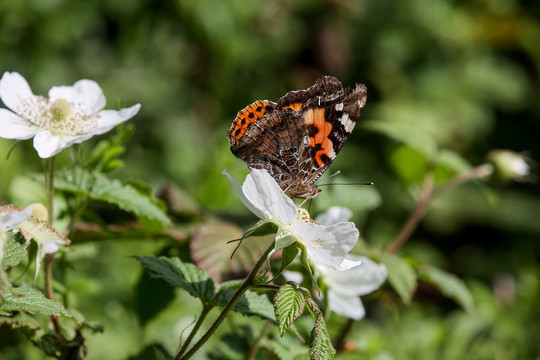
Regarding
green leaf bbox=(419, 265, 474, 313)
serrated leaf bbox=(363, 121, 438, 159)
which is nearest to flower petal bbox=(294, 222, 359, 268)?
green leaf bbox=(419, 265, 474, 313)

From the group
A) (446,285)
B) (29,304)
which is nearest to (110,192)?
(29,304)

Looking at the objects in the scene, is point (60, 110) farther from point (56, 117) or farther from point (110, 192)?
point (110, 192)

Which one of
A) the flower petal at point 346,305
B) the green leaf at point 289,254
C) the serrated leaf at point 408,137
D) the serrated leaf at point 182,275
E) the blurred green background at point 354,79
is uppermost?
the green leaf at point 289,254

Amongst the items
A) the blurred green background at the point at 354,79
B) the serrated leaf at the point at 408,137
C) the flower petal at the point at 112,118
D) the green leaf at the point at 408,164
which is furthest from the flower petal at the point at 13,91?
the blurred green background at the point at 354,79

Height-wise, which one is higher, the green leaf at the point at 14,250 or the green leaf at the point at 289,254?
the green leaf at the point at 14,250

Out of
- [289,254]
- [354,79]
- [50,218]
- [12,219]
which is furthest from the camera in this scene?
[354,79]

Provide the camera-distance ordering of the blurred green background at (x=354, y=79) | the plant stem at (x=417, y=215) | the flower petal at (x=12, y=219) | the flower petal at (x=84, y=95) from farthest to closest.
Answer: the blurred green background at (x=354, y=79)
the plant stem at (x=417, y=215)
the flower petal at (x=84, y=95)
the flower petal at (x=12, y=219)

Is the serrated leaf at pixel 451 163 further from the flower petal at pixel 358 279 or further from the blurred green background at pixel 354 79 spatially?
the blurred green background at pixel 354 79
